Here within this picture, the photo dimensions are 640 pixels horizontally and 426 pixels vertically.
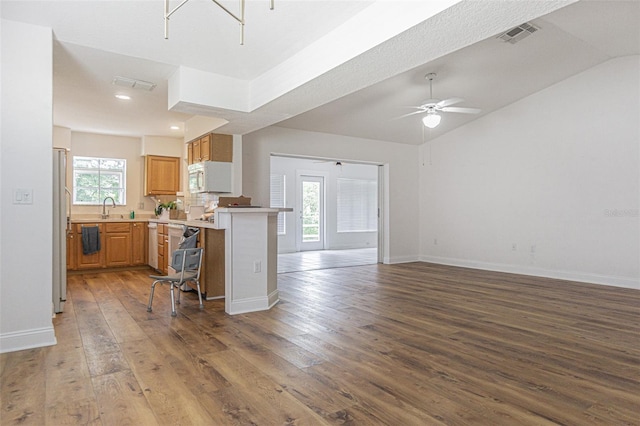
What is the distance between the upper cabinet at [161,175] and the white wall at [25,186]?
4541mm

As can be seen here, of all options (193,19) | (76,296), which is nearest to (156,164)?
(76,296)

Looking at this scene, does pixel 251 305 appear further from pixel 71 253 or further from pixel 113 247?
pixel 71 253

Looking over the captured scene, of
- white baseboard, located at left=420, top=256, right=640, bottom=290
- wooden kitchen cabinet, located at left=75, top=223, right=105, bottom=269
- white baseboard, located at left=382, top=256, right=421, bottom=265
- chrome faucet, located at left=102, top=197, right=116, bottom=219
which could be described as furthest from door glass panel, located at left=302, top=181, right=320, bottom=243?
wooden kitchen cabinet, located at left=75, top=223, right=105, bottom=269

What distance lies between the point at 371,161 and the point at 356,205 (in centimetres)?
390

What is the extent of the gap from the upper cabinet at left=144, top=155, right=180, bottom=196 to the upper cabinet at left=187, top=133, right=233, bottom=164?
1983 mm

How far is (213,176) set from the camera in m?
5.64

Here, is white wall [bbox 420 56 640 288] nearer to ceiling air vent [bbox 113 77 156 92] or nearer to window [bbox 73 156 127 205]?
ceiling air vent [bbox 113 77 156 92]

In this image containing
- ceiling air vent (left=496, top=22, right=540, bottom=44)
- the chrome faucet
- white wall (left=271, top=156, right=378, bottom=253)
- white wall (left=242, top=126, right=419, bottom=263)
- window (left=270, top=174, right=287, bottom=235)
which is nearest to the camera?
ceiling air vent (left=496, top=22, right=540, bottom=44)

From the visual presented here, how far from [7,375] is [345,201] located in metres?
9.42

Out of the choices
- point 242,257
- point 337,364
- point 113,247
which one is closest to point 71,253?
point 113,247

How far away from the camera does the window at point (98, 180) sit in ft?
23.7

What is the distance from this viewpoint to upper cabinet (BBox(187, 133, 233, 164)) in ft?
18.5

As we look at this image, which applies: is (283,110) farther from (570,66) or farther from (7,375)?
(570,66)

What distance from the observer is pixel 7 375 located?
245 cm
